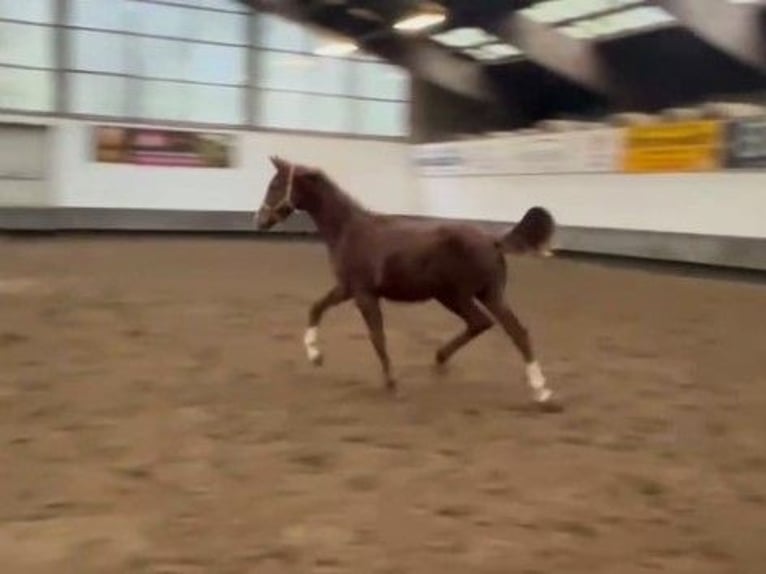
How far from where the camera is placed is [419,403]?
6.69 metres

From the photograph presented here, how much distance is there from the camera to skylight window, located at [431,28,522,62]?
2697 cm

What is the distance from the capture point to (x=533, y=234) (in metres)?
6.54

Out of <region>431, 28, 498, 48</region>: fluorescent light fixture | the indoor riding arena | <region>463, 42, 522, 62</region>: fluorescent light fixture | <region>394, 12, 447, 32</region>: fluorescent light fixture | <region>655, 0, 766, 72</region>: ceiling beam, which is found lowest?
the indoor riding arena

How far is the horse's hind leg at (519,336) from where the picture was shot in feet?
21.6

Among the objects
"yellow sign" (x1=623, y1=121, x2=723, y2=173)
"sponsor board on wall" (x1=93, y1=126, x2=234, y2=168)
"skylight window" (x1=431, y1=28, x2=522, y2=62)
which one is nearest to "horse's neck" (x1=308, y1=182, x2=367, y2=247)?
"yellow sign" (x1=623, y1=121, x2=723, y2=173)

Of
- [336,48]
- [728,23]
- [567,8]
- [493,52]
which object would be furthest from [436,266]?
[336,48]

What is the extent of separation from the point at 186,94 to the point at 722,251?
14279 millimetres

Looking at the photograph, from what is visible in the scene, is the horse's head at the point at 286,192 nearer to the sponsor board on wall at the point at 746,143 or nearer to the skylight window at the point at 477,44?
the sponsor board on wall at the point at 746,143

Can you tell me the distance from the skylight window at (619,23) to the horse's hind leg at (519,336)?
1622 cm

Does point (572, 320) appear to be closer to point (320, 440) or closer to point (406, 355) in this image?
point (406, 355)

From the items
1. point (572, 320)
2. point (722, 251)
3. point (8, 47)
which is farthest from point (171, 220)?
point (572, 320)

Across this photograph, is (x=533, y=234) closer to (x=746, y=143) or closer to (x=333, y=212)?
(x=333, y=212)

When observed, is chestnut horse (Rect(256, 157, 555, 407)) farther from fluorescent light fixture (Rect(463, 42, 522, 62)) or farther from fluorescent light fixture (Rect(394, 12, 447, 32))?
fluorescent light fixture (Rect(463, 42, 522, 62))

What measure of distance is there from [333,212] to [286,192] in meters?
0.33
